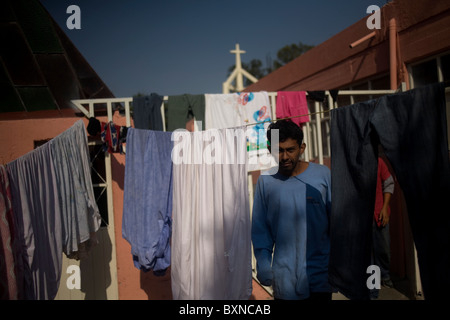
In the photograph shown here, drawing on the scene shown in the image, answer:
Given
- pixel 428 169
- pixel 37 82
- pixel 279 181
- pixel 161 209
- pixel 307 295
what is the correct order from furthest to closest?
pixel 37 82 → pixel 161 209 → pixel 279 181 → pixel 307 295 → pixel 428 169

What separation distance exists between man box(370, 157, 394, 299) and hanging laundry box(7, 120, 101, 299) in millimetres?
3361

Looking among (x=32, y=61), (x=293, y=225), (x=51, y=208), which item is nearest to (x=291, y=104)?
(x=293, y=225)

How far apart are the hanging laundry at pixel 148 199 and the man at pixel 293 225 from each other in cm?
106

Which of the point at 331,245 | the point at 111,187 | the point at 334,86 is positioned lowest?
the point at 331,245

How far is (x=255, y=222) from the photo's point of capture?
7.22ft

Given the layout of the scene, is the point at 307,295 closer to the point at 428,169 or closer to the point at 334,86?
the point at 428,169

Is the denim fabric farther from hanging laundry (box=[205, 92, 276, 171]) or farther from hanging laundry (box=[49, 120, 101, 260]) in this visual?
hanging laundry (box=[49, 120, 101, 260])

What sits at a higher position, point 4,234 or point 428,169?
point 428,169

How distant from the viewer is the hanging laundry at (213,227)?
2.62 m

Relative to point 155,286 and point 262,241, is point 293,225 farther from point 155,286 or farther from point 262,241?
point 155,286

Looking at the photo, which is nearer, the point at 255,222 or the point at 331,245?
the point at 331,245
